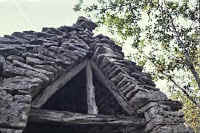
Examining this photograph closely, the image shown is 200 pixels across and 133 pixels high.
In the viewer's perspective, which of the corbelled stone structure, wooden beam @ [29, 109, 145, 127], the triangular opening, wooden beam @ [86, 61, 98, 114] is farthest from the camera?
the triangular opening

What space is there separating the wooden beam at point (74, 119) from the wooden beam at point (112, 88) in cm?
21

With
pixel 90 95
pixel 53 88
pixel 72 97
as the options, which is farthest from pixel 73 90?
pixel 53 88

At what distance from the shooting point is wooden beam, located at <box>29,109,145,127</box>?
2.92 metres

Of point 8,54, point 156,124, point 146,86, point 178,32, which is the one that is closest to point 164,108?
point 156,124

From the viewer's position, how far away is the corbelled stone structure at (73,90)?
2.66m

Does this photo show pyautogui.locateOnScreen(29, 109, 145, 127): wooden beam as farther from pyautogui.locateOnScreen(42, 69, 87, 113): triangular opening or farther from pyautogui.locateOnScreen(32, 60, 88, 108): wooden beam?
pyautogui.locateOnScreen(42, 69, 87, 113): triangular opening

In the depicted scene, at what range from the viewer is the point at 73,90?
499 centimetres

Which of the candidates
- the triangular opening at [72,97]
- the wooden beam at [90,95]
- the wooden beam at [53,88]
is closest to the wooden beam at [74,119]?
the wooden beam at [53,88]

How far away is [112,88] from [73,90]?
3.70 ft

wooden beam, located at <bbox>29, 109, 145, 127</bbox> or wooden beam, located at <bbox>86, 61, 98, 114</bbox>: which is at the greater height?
wooden beam, located at <bbox>86, 61, 98, 114</bbox>

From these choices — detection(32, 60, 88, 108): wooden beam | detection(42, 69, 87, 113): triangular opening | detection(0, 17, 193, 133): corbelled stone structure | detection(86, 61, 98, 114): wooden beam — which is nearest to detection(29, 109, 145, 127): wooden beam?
detection(0, 17, 193, 133): corbelled stone structure

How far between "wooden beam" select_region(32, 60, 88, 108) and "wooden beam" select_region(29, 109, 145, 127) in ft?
0.39

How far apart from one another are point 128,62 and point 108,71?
25.5 inches

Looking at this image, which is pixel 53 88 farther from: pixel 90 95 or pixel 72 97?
pixel 72 97
